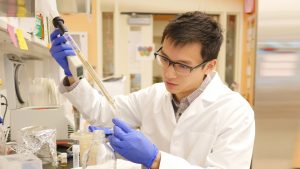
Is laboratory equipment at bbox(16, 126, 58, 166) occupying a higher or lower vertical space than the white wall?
lower

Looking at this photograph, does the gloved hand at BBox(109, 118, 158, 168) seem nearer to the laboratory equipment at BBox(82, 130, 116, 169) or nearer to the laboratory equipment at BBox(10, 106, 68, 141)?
the laboratory equipment at BBox(82, 130, 116, 169)

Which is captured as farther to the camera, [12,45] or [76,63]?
[12,45]

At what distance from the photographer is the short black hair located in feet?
3.66

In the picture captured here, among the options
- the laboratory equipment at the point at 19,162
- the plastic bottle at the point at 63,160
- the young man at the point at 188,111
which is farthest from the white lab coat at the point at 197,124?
the laboratory equipment at the point at 19,162

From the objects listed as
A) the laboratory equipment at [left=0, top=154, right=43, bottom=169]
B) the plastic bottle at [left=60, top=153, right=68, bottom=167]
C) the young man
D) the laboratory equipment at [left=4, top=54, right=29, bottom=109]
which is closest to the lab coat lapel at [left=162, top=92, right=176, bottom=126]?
the young man

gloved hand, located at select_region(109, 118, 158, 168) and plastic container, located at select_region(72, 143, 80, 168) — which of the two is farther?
plastic container, located at select_region(72, 143, 80, 168)

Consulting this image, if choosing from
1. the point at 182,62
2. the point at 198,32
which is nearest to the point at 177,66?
the point at 182,62

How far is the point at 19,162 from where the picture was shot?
2.90 feet

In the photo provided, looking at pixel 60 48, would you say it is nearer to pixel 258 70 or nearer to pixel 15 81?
pixel 15 81

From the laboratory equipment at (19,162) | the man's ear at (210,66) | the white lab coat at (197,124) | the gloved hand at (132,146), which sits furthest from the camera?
the man's ear at (210,66)

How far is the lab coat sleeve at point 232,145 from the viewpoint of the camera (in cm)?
106

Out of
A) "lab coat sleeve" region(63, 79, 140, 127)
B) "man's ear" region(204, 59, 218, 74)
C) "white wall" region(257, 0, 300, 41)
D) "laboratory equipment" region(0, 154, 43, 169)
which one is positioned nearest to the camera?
"laboratory equipment" region(0, 154, 43, 169)

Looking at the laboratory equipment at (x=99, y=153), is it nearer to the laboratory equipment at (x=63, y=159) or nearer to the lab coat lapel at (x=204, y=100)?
the laboratory equipment at (x=63, y=159)

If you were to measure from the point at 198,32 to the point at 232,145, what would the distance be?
0.43 metres
